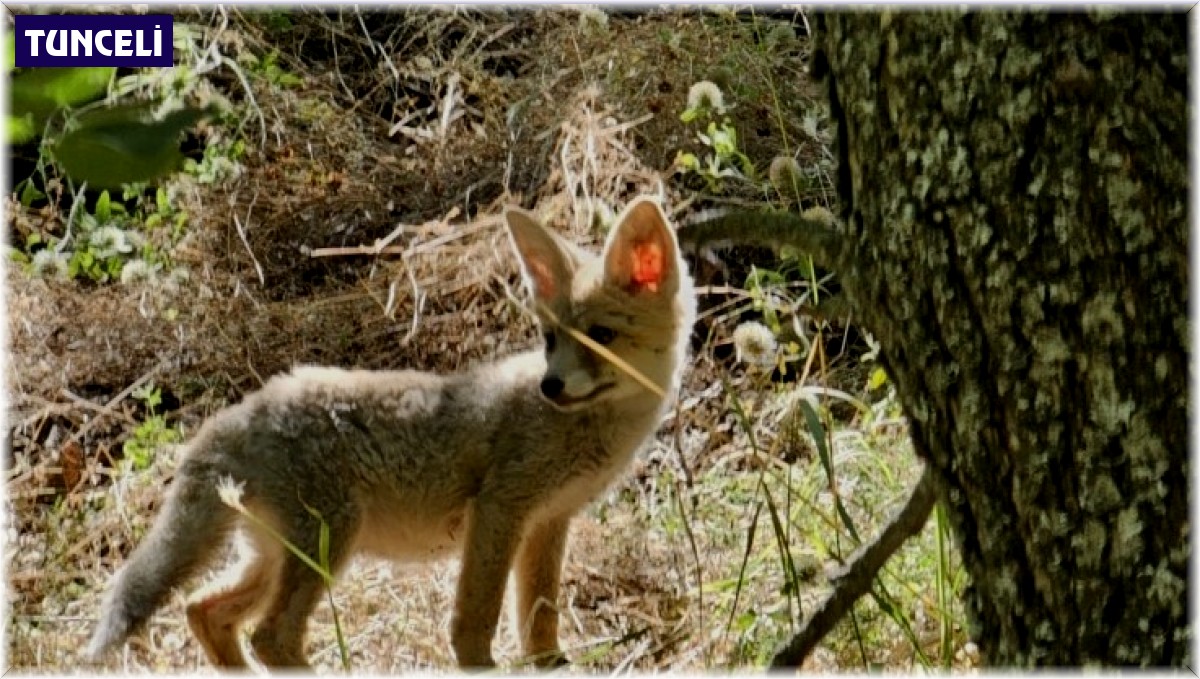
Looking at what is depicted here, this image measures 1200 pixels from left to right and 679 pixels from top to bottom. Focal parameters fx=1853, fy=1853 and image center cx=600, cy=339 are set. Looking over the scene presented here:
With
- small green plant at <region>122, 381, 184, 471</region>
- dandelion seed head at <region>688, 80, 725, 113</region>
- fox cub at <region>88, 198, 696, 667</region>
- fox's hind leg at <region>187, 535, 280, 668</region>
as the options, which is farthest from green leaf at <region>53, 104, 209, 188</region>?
dandelion seed head at <region>688, 80, 725, 113</region>

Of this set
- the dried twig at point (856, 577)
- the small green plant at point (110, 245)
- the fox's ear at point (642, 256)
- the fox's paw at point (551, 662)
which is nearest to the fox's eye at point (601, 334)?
the fox's ear at point (642, 256)

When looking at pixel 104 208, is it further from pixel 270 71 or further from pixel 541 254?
pixel 541 254

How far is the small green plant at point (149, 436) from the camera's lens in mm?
5441

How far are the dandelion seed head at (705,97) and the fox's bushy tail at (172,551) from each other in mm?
2757

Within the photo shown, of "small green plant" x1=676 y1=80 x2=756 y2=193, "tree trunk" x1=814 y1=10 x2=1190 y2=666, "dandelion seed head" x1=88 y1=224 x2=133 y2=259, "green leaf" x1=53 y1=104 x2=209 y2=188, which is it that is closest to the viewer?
"green leaf" x1=53 y1=104 x2=209 y2=188

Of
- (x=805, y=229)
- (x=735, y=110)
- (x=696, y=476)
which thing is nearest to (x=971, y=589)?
(x=805, y=229)

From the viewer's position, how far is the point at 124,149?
1.48m

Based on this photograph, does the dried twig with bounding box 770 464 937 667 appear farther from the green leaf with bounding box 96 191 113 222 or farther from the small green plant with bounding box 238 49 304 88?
the small green plant with bounding box 238 49 304 88

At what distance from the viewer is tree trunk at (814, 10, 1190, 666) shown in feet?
8.25

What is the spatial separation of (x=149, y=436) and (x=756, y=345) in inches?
72.3

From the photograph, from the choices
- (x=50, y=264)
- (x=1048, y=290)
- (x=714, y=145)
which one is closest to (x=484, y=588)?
(x=1048, y=290)

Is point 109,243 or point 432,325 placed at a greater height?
point 109,243

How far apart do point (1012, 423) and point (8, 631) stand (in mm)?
2869

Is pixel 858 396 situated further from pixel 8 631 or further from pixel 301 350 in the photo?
pixel 8 631
